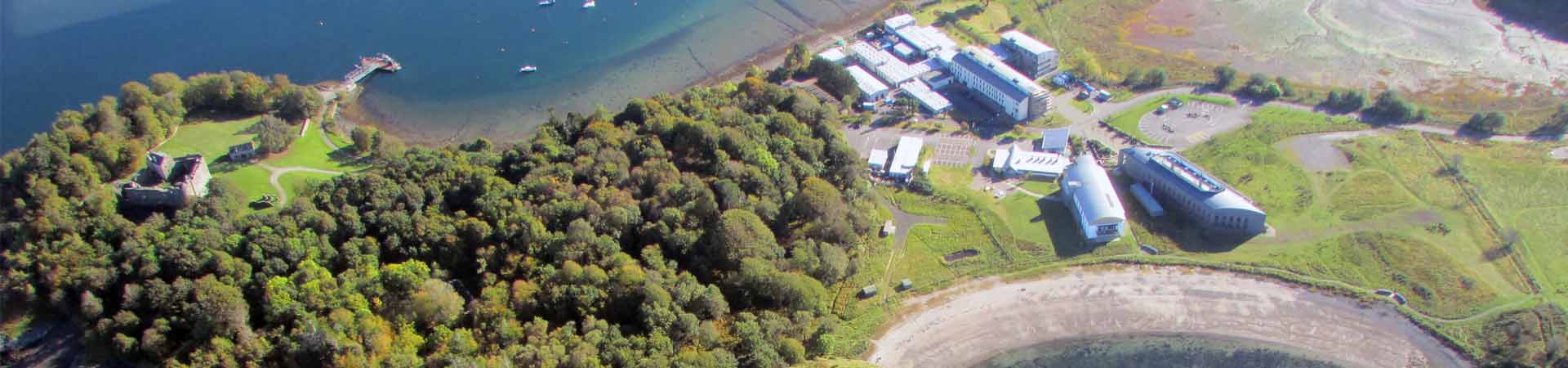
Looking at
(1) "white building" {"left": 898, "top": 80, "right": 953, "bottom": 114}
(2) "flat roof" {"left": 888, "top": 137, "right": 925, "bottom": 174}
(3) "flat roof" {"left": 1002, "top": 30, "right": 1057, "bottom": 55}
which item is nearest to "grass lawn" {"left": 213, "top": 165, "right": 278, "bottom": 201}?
(2) "flat roof" {"left": 888, "top": 137, "right": 925, "bottom": 174}

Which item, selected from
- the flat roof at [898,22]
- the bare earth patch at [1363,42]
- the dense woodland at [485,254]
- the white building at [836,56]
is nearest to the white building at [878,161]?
the dense woodland at [485,254]

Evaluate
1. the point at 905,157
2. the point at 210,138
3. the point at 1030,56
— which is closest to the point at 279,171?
the point at 210,138

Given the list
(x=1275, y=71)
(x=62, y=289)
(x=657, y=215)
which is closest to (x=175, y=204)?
(x=62, y=289)

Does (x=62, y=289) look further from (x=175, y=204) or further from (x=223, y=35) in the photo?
(x=223, y=35)

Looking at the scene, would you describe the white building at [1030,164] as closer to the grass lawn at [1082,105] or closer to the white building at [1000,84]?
the white building at [1000,84]

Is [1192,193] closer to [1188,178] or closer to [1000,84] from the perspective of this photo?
Answer: [1188,178]

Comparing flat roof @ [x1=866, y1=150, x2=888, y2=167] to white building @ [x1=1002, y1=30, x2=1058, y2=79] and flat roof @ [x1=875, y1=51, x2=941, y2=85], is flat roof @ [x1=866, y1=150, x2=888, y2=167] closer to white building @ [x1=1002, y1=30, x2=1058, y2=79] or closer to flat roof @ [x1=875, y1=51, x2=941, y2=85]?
flat roof @ [x1=875, y1=51, x2=941, y2=85]

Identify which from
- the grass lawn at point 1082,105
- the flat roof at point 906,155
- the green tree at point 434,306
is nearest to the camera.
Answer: the green tree at point 434,306
